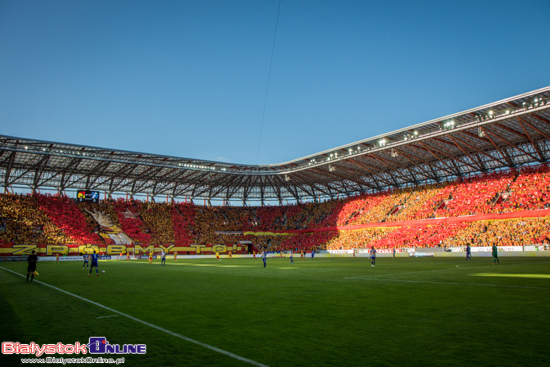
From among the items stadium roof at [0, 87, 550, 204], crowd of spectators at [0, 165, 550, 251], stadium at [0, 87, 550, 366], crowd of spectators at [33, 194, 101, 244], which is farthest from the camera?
crowd of spectators at [33, 194, 101, 244]

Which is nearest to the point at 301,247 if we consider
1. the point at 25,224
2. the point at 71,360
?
the point at 25,224

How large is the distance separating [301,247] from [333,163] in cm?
2171

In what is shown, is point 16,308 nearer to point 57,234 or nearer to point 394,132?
point 394,132

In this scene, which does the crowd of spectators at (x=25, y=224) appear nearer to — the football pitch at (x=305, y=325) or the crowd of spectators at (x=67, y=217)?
the crowd of spectators at (x=67, y=217)

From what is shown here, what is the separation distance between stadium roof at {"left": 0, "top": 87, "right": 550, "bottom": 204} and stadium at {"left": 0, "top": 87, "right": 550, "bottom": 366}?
1.21 ft

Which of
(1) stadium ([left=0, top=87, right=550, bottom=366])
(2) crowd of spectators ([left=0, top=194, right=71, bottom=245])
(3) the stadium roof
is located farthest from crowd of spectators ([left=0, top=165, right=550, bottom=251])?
(3) the stadium roof

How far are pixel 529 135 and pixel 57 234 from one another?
234 feet

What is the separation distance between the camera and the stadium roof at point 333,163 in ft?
144

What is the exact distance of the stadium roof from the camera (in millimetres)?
43938

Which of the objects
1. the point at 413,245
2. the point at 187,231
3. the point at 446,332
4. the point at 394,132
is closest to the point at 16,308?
the point at 446,332

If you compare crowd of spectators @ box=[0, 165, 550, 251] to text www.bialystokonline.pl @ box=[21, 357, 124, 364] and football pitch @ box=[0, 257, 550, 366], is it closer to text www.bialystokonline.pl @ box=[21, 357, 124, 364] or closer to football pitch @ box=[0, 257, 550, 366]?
football pitch @ box=[0, 257, 550, 366]

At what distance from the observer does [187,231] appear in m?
78.3

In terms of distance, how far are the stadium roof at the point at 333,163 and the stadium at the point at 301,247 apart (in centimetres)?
37

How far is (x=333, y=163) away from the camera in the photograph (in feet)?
205
